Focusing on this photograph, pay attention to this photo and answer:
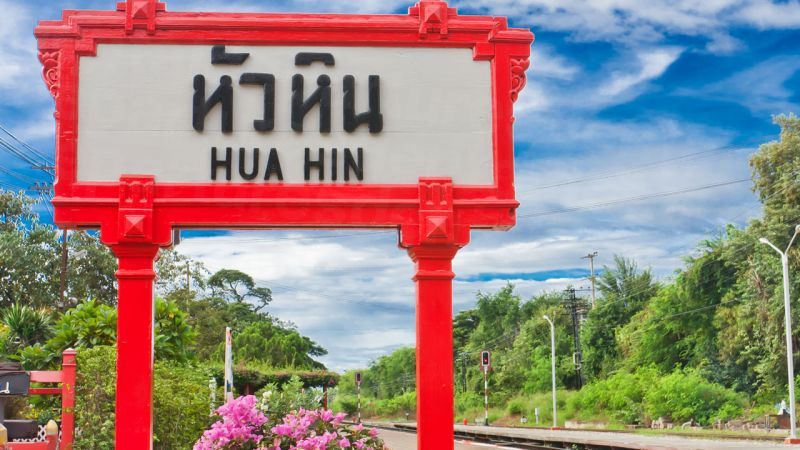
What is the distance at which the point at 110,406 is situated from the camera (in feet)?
55.0

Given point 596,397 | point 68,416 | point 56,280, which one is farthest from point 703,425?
point 68,416

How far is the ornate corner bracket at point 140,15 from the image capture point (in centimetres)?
1070

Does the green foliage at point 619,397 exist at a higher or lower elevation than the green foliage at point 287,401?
lower

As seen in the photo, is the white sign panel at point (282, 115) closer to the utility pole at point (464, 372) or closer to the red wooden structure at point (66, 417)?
the red wooden structure at point (66, 417)

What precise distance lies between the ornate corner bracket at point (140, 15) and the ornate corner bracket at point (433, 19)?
114 inches

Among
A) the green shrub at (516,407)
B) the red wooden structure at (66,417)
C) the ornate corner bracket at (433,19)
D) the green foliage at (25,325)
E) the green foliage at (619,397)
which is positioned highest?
the ornate corner bracket at (433,19)

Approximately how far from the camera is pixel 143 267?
10.4 m

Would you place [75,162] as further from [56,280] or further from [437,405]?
[56,280]

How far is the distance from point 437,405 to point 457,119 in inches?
121

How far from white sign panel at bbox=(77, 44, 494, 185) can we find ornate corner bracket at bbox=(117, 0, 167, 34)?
0.21m

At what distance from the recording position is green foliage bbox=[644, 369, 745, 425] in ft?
180

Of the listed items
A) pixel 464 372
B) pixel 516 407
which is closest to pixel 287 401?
pixel 516 407

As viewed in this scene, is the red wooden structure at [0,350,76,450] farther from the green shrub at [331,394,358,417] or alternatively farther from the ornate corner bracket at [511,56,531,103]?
the green shrub at [331,394,358,417]

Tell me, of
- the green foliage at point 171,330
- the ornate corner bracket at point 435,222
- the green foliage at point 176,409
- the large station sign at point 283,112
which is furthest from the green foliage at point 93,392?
the ornate corner bracket at point 435,222
